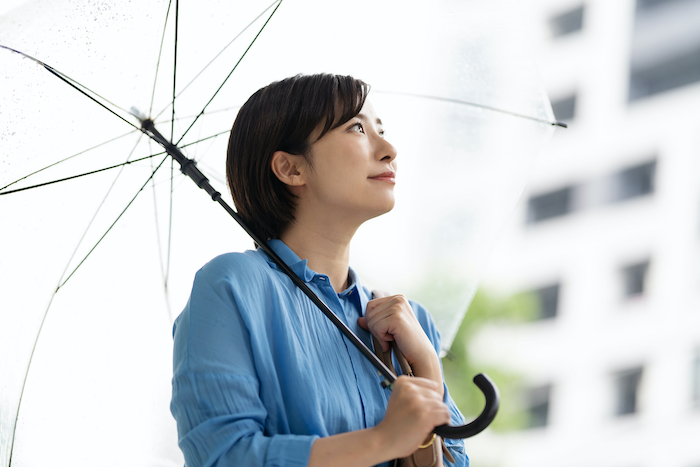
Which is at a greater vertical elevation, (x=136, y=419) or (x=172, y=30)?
(x=172, y=30)

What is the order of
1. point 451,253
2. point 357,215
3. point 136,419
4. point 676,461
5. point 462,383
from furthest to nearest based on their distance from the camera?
1. point 676,461
2. point 462,383
3. point 451,253
4. point 136,419
5. point 357,215

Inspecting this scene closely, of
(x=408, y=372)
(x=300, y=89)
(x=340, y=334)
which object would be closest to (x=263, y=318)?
(x=340, y=334)

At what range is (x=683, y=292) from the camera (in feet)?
42.7

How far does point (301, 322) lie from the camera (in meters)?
0.92

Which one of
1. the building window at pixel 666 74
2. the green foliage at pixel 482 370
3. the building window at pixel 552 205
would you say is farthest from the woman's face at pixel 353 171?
the building window at pixel 666 74

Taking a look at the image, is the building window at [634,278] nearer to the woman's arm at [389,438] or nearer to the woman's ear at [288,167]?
the woman's ear at [288,167]

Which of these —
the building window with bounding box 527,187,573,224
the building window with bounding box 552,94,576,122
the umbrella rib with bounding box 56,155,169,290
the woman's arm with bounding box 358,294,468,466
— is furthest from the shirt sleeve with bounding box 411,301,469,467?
the building window with bounding box 552,94,576,122

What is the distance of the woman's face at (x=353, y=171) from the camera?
99cm

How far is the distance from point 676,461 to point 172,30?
14.2 meters

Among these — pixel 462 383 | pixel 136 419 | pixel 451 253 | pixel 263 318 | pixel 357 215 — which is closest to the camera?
pixel 263 318

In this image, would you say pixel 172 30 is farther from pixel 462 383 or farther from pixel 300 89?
pixel 462 383

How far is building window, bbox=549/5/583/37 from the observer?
48.9 feet

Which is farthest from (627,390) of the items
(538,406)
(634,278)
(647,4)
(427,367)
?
(427,367)

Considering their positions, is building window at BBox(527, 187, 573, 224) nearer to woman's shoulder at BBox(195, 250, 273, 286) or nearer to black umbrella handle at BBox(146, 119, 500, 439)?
black umbrella handle at BBox(146, 119, 500, 439)
